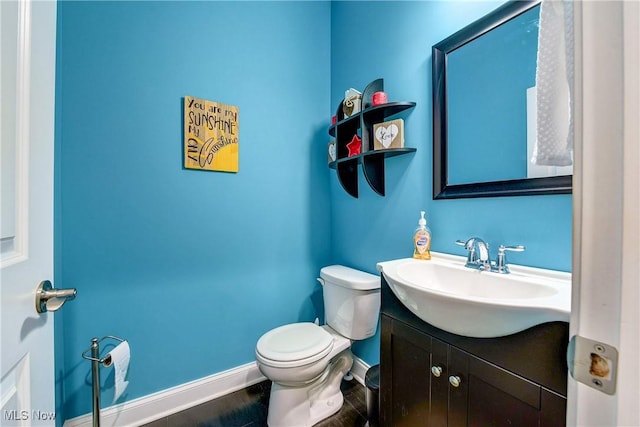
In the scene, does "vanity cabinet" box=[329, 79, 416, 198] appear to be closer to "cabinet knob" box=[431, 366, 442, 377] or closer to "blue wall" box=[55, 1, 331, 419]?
"blue wall" box=[55, 1, 331, 419]

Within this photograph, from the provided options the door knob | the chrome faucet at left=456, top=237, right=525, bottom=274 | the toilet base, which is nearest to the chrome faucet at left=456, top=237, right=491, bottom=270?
the chrome faucet at left=456, top=237, right=525, bottom=274

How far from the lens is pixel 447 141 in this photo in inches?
45.3

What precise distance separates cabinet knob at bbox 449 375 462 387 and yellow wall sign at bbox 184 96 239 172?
1398 millimetres

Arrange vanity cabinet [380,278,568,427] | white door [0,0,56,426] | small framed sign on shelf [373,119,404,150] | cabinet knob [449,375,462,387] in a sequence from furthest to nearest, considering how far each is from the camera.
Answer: small framed sign on shelf [373,119,404,150] < cabinet knob [449,375,462,387] < vanity cabinet [380,278,568,427] < white door [0,0,56,426]

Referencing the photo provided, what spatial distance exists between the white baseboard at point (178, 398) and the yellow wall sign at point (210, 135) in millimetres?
1220

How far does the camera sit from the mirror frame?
862mm

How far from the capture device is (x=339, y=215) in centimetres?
182

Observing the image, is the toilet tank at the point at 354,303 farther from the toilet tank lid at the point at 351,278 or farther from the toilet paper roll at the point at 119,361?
the toilet paper roll at the point at 119,361

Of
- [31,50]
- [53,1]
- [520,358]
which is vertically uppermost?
[53,1]

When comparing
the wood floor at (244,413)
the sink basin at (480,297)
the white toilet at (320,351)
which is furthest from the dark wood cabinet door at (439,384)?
the wood floor at (244,413)

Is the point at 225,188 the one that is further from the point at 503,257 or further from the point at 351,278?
the point at 503,257

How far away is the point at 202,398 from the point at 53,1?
176 centimetres

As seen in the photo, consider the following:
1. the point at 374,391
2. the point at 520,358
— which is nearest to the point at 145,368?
the point at 374,391

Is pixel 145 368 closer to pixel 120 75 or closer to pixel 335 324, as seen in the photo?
pixel 335 324
